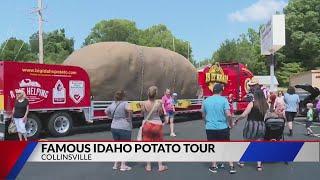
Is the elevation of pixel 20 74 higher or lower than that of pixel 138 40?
lower

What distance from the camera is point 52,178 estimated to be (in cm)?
910

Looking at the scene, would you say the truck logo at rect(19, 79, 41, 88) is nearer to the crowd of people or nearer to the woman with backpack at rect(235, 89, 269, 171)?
the crowd of people

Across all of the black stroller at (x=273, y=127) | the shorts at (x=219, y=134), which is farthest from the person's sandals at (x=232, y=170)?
the black stroller at (x=273, y=127)

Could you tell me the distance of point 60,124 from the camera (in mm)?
17266

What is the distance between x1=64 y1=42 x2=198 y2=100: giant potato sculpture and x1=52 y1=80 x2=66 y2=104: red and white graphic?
1.69 meters

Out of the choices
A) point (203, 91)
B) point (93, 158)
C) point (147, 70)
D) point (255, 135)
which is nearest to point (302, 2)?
point (203, 91)

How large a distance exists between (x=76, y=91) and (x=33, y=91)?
1.87 meters

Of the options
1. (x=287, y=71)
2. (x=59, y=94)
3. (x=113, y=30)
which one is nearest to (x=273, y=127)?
(x=59, y=94)

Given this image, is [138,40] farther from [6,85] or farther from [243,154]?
[243,154]

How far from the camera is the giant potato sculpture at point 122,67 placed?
18781mm

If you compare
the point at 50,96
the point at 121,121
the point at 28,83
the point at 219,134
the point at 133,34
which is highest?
the point at 133,34

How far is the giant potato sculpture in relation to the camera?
739 inches

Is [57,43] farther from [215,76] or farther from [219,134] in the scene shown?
[219,134]

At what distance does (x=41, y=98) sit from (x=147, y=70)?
4955 millimetres
